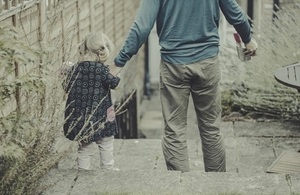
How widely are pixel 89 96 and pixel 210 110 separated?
0.88 m

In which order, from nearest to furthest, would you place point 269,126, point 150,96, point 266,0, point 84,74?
point 84,74, point 269,126, point 266,0, point 150,96

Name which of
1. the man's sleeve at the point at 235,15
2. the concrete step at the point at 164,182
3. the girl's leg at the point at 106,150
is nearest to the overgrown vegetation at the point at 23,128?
the concrete step at the point at 164,182

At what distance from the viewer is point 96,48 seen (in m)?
6.16

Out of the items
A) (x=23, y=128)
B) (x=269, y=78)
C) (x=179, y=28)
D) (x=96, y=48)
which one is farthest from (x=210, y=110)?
(x=269, y=78)

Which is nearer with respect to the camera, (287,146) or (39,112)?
(39,112)

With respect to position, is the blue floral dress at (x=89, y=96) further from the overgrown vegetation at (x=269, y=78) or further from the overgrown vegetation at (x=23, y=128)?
the overgrown vegetation at (x=269, y=78)

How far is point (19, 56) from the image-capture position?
441 centimetres

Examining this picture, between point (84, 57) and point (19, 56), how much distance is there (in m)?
1.82

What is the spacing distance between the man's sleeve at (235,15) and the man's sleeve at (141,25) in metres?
0.51

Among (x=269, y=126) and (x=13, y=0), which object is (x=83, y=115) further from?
(x=269, y=126)

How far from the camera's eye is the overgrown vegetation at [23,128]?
4.48 m

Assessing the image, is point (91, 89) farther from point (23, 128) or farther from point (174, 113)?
point (23, 128)

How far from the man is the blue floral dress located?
0.22 meters

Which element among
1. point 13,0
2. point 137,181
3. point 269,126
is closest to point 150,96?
point 269,126
